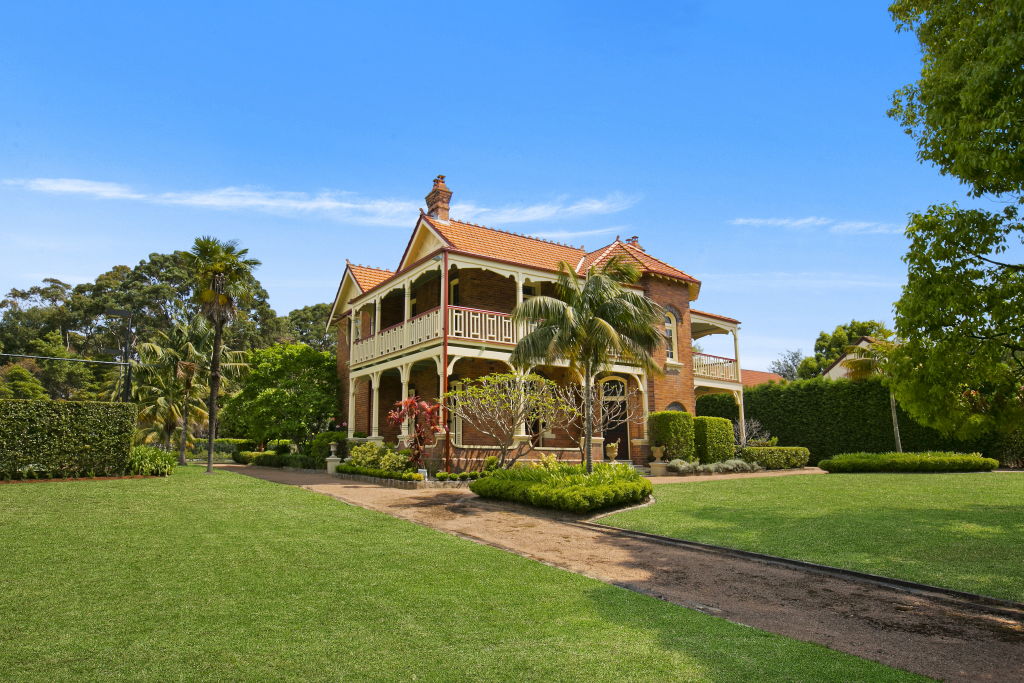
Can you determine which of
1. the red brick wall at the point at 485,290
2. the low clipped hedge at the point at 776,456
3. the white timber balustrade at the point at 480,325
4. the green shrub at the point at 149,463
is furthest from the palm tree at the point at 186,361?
the low clipped hedge at the point at 776,456

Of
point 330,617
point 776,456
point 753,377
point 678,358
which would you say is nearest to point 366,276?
point 678,358

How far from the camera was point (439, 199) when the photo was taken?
2483 centimetres

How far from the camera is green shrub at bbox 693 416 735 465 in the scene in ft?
75.6

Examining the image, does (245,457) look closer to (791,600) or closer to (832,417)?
(832,417)

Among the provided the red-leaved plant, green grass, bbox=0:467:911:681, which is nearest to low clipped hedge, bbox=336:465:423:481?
the red-leaved plant

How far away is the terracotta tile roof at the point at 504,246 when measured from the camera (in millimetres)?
21859

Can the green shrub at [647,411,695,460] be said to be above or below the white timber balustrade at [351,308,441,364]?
below

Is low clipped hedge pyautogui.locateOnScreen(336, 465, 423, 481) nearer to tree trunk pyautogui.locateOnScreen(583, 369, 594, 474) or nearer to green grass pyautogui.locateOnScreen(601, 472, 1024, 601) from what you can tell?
tree trunk pyautogui.locateOnScreen(583, 369, 594, 474)

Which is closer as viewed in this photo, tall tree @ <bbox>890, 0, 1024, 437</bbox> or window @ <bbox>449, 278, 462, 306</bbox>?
tall tree @ <bbox>890, 0, 1024, 437</bbox>

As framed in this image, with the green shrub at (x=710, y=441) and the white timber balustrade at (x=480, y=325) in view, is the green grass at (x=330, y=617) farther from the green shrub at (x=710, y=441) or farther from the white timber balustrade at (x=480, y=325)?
the green shrub at (x=710, y=441)

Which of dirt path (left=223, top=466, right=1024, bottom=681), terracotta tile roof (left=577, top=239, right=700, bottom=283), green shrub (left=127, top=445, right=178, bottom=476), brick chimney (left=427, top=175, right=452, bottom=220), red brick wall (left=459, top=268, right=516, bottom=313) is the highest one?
brick chimney (left=427, top=175, right=452, bottom=220)

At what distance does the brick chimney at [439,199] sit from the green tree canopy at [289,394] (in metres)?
8.65

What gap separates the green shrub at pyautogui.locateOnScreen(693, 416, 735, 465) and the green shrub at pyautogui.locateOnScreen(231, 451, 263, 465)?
64.8ft

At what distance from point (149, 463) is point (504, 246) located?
13286 millimetres
